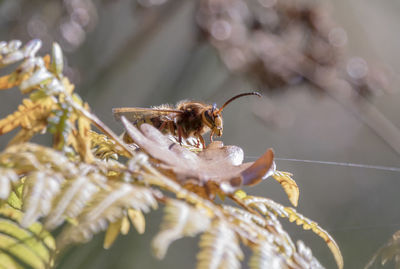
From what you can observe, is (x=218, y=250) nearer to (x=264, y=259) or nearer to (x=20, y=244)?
(x=264, y=259)

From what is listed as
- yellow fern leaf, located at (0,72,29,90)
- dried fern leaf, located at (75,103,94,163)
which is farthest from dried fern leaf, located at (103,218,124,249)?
yellow fern leaf, located at (0,72,29,90)

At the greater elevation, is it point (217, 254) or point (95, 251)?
point (217, 254)

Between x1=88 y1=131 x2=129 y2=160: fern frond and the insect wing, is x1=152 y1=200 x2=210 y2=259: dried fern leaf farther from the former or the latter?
the insect wing

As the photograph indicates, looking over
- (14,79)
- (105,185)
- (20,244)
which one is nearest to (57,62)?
(14,79)

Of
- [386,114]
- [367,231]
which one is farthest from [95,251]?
[386,114]

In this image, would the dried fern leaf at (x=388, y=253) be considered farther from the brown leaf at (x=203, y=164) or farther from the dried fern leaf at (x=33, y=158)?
the dried fern leaf at (x=33, y=158)

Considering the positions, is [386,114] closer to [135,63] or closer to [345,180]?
[345,180]

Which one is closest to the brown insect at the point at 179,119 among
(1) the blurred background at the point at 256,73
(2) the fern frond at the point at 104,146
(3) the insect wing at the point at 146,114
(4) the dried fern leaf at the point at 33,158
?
(3) the insect wing at the point at 146,114

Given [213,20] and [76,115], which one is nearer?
[76,115]

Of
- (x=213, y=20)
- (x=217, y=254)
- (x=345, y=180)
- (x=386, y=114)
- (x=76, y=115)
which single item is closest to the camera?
(x=217, y=254)
